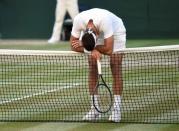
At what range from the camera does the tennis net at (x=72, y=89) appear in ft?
23.1

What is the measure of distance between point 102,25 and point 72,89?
9.00 feet

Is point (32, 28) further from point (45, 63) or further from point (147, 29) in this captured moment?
point (45, 63)

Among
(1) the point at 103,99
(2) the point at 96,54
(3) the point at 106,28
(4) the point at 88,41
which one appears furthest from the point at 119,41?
(1) the point at 103,99

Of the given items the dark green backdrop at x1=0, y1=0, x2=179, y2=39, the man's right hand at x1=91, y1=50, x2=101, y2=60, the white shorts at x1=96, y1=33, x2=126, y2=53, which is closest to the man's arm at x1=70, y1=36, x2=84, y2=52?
the man's right hand at x1=91, y1=50, x2=101, y2=60

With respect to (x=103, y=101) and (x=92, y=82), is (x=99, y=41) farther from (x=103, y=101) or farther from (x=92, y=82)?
(x=103, y=101)

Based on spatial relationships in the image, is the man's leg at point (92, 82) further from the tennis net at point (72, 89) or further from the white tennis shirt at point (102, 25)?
the white tennis shirt at point (102, 25)

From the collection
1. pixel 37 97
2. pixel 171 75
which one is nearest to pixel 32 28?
pixel 171 75

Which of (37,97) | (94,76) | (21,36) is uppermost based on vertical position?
(94,76)

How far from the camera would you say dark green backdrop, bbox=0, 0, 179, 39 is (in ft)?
60.2

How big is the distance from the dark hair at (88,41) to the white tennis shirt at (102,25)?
227 millimetres

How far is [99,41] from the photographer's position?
685 cm

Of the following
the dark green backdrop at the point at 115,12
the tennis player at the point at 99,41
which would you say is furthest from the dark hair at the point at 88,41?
the dark green backdrop at the point at 115,12

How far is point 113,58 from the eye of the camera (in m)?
6.89

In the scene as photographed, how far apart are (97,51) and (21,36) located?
43.4 ft
